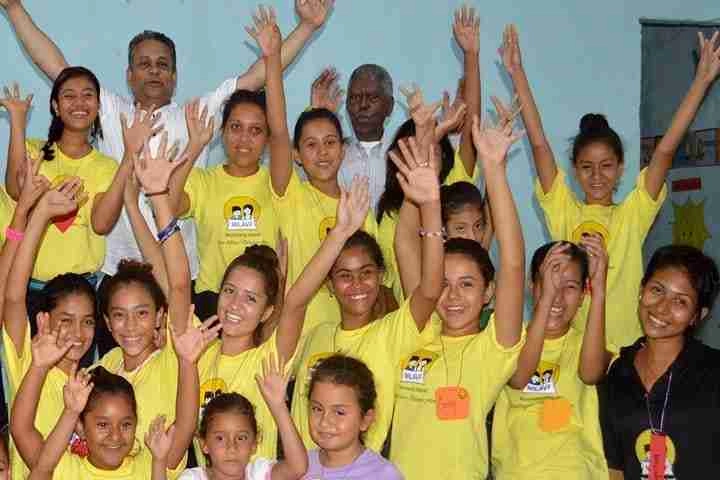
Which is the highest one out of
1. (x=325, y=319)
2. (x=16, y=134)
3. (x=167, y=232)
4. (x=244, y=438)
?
(x=16, y=134)

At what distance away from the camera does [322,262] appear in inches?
140

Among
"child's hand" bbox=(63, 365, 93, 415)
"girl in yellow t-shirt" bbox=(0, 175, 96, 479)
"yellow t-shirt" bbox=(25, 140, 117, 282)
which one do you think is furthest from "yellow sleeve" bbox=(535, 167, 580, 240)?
"child's hand" bbox=(63, 365, 93, 415)

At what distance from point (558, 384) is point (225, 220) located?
53.7 inches

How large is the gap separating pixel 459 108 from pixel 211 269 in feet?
3.52

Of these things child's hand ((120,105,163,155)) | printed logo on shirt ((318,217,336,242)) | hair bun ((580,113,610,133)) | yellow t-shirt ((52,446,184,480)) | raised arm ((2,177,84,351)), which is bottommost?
yellow t-shirt ((52,446,184,480))

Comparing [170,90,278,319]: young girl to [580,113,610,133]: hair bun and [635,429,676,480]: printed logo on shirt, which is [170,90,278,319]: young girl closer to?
[580,113,610,133]: hair bun

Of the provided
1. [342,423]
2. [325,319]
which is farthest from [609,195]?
[342,423]

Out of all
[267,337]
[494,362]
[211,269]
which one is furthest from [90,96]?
[494,362]

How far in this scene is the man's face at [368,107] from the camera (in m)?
5.00

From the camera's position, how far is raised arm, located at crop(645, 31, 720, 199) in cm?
433

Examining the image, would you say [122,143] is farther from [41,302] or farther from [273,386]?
[273,386]

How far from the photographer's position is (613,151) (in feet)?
14.7

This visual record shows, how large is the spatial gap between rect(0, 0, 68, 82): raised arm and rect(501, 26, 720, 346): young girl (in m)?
1.75

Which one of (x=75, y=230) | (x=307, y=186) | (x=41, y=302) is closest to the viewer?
(x=41, y=302)
